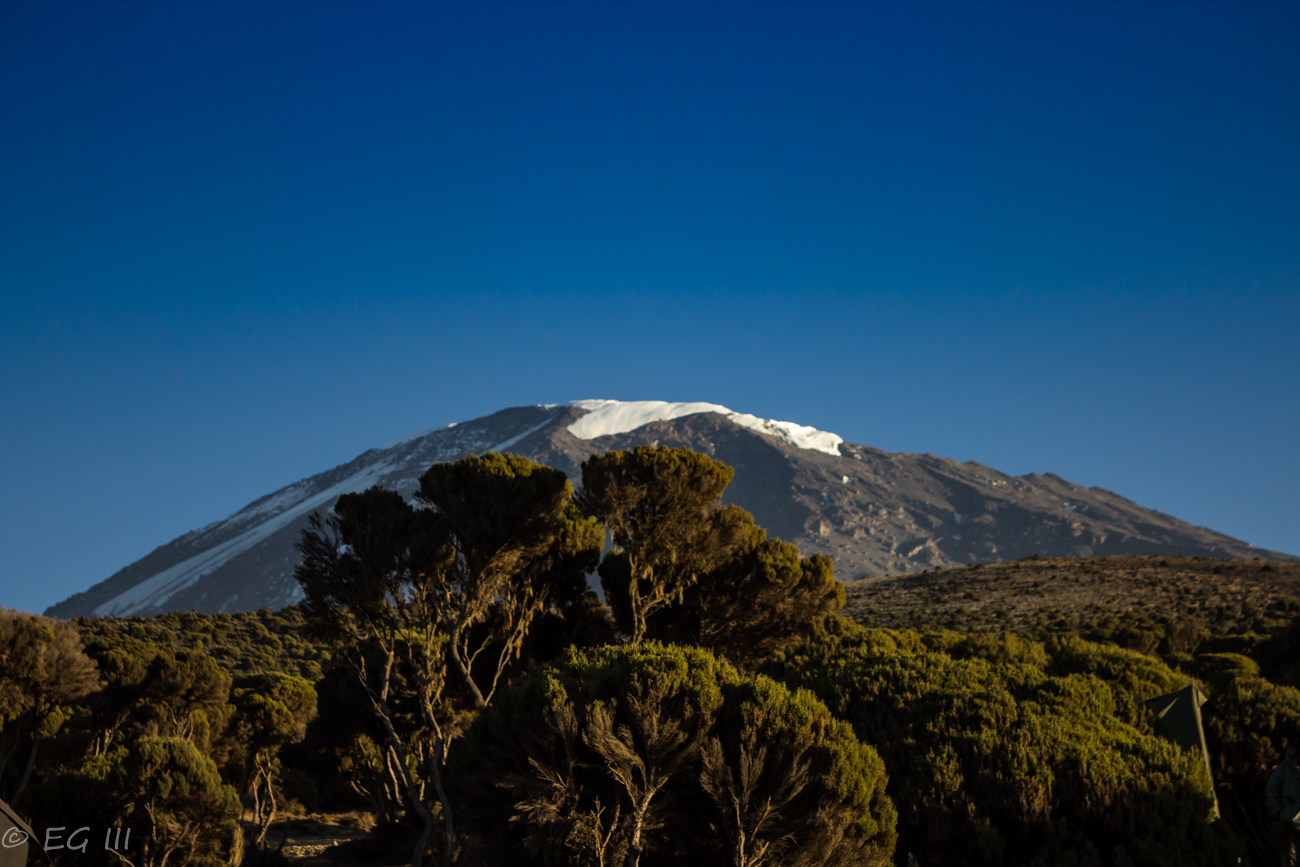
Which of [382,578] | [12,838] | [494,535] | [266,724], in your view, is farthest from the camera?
[266,724]

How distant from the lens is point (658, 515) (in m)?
15.7

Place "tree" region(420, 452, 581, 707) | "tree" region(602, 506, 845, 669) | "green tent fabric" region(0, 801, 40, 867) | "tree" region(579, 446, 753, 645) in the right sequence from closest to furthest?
"green tent fabric" region(0, 801, 40, 867), "tree" region(420, 452, 581, 707), "tree" region(579, 446, 753, 645), "tree" region(602, 506, 845, 669)

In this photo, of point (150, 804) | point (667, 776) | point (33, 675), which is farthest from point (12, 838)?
point (33, 675)

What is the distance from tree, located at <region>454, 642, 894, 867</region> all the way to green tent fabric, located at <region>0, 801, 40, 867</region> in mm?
3975

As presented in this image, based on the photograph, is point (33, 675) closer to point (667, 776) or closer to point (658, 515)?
point (658, 515)

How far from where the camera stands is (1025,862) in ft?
28.3

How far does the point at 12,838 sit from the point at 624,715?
538 cm

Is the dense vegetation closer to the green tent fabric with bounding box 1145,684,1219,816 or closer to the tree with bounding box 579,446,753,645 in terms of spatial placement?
the tree with bounding box 579,446,753,645

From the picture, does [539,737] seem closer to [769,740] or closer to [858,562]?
[769,740]

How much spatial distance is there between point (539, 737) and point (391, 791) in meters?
13.8

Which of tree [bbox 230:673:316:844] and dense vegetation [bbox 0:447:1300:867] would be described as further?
tree [bbox 230:673:316:844]

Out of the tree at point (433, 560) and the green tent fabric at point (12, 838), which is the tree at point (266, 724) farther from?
the green tent fabric at point (12, 838)

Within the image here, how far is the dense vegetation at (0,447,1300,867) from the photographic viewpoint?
8.12 m

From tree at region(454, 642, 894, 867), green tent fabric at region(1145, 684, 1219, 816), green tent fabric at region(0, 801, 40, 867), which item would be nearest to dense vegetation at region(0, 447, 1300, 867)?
tree at region(454, 642, 894, 867)
